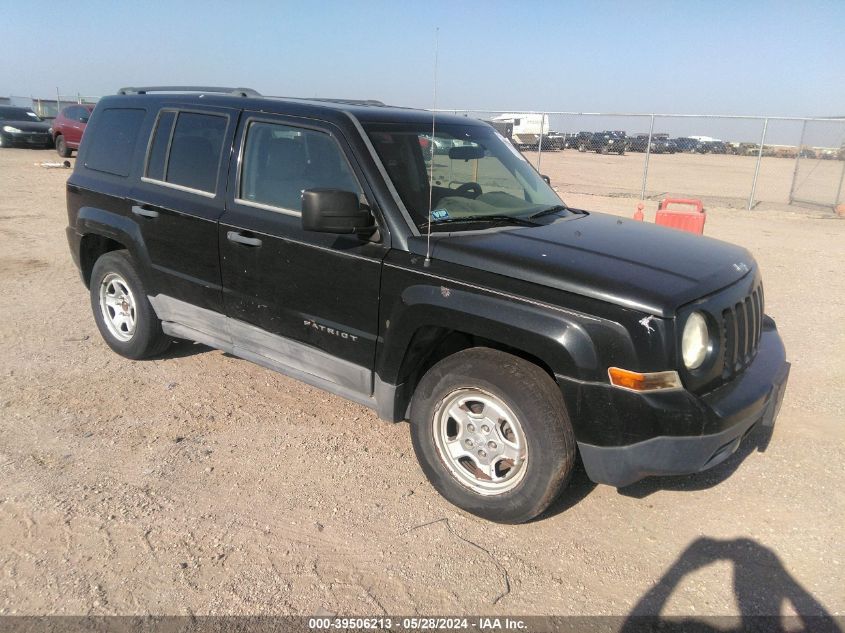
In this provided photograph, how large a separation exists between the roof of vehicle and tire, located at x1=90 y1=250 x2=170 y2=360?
123cm

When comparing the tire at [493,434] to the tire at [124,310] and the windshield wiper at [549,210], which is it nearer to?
the windshield wiper at [549,210]

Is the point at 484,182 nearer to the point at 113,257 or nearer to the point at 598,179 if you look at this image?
the point at 113,257

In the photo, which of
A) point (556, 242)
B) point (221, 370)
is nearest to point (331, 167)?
point (556, 242)

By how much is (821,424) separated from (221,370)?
4322 mm

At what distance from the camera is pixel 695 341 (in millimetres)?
2877

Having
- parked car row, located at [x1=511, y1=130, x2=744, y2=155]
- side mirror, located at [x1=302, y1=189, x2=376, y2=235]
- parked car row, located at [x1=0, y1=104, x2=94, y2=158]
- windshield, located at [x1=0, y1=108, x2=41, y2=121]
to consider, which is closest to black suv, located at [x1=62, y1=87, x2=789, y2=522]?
side mirror, located at [x1=302, y1=189, x2=376, y2=235]

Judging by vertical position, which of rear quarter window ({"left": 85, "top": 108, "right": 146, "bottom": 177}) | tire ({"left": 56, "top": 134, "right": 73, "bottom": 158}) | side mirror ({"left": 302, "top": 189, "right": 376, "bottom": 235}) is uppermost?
rear quarter window ({"left": 85, "top": 108, "right": 146, "bottom": 177})

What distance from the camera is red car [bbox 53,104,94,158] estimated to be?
21.0m

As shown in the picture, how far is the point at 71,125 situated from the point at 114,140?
19179mm

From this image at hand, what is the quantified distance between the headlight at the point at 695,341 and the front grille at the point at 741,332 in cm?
14

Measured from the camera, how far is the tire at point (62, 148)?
2161cm

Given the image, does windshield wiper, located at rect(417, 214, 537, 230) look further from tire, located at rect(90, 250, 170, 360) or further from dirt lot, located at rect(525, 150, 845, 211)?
dirt lot, located at rect(525, 150, 845, 211)

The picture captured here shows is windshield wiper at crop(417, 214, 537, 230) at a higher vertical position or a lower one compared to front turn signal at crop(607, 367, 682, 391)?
higher

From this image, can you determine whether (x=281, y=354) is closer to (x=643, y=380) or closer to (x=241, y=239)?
(x=241, y=239)
